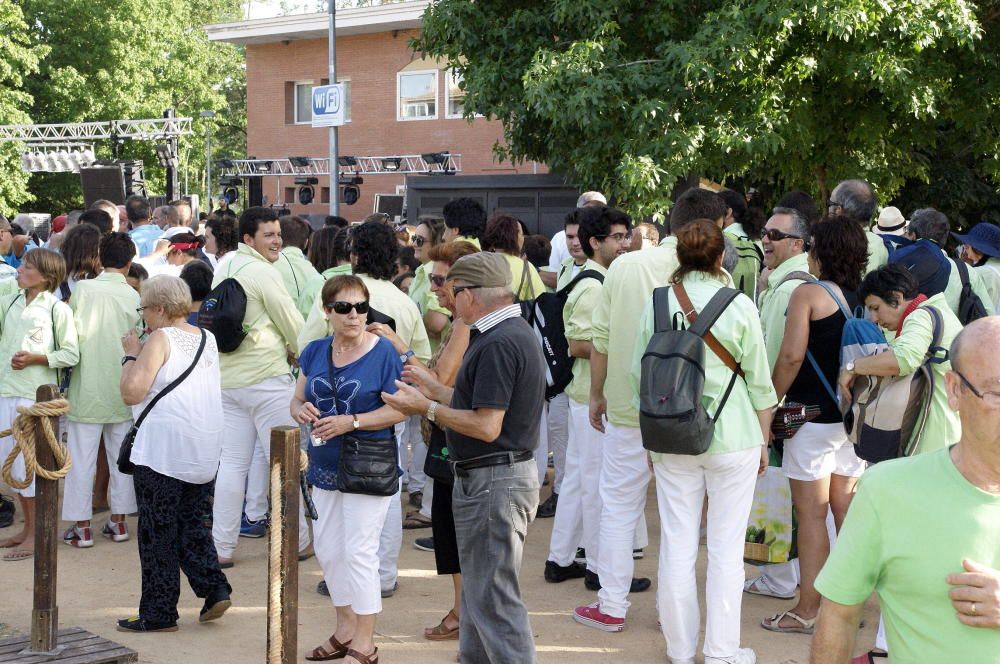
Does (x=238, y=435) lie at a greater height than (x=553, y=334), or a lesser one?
A: lesser

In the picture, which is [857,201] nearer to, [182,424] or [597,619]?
[597,619]

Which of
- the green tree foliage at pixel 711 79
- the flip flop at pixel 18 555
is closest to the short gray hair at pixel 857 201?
the flip flop at pixel 18 555

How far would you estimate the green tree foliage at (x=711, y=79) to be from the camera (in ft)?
39.4

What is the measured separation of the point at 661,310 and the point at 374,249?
1899 millimetres

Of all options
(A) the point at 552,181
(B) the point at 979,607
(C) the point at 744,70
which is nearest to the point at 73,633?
(B) the point at 979,607

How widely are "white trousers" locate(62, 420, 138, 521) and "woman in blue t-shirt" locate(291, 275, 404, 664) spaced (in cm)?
261

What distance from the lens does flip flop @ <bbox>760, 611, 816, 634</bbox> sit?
5516 mm

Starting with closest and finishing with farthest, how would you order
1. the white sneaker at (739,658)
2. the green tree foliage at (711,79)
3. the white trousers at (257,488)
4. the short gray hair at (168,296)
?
1. the white sneaker at (739,658)
2. the short gray hair at (168,296)
3. the white trousers at (257,488)
4. the green tree foliage at (711,79)

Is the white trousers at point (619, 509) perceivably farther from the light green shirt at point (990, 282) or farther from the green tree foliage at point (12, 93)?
the green tree foliage at point (12, 93)

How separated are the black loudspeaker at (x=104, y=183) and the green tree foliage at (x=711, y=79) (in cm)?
702

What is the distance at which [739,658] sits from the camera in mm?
4977

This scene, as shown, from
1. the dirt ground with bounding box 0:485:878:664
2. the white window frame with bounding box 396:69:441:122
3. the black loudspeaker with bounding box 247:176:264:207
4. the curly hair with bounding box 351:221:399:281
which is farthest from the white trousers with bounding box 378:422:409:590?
the white window frame with bounding box 396:69:441:122

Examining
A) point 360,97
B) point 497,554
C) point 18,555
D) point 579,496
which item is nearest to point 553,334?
point 579,496

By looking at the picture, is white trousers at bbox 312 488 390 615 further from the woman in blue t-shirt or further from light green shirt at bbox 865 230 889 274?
light green shirt at bbox 865 230 889 274
